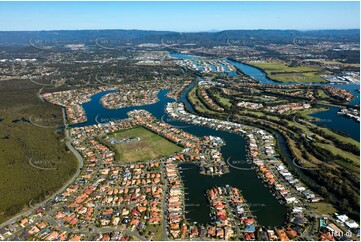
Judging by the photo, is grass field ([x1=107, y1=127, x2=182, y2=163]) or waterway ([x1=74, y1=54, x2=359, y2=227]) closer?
waterway ([x1=74, y1=54, x2=359, y2=227])

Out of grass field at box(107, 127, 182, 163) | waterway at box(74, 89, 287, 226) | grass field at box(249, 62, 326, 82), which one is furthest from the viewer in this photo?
grass field at box(249, 62, 326, 82)

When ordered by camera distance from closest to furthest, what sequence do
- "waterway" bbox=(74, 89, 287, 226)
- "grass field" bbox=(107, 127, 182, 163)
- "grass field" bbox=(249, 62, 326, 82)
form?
"waterway" bbox=(74, 89, 287, 226), "grass field" bbox=(107, 127, 182, 163), "grass field" bbox=(249, 62, 326, 82)

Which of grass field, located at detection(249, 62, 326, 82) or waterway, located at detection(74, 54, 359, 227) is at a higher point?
grass field, located at detection(249, 62, 326, 82)

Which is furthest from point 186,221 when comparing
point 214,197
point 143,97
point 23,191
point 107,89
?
point 107,89

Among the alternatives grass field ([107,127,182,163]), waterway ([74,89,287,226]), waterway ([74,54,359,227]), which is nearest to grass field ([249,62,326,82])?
waterway ([74,54,359,227])

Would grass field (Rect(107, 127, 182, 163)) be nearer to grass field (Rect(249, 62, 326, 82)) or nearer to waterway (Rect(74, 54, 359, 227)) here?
waterway (Rect(74, 54, 359, 227))

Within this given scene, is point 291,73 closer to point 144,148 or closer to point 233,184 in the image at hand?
point 144,148
